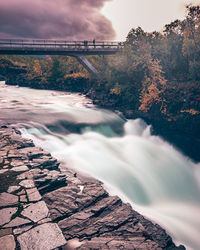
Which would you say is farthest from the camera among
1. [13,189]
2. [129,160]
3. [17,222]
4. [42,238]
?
[129,160]

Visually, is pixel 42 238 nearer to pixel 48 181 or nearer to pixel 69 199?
pixel 69 199

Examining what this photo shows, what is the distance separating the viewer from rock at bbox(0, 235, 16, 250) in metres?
3.36

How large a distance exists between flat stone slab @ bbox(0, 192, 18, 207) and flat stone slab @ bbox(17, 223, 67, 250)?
0.99 meters

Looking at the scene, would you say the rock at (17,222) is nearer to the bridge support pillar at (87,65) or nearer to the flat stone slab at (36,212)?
the flat stone slab at (36,212)

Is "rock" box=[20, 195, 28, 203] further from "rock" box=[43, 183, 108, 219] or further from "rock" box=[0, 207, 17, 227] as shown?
"rock" box=[43, 183, 108, 219]

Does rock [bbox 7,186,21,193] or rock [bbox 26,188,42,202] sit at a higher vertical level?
rock [bbox 7,186,21,193]

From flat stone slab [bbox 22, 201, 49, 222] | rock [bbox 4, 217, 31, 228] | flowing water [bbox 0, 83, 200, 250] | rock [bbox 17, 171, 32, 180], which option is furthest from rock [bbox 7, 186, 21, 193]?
flowing water [bbox 0, 83, 200, 250]

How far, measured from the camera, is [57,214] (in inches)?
188

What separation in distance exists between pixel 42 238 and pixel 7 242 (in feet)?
1.92

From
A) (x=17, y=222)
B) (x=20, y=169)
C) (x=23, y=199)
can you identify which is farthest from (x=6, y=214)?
(x=20, y=169)

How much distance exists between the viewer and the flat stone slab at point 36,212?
4.06m

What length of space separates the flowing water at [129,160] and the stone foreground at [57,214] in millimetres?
2410

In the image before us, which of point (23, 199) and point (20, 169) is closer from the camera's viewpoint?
point (23, 199)

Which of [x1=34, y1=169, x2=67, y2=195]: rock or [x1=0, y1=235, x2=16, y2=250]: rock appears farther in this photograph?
[x1=34, y1=169, x2=67, y2=195]: rock
